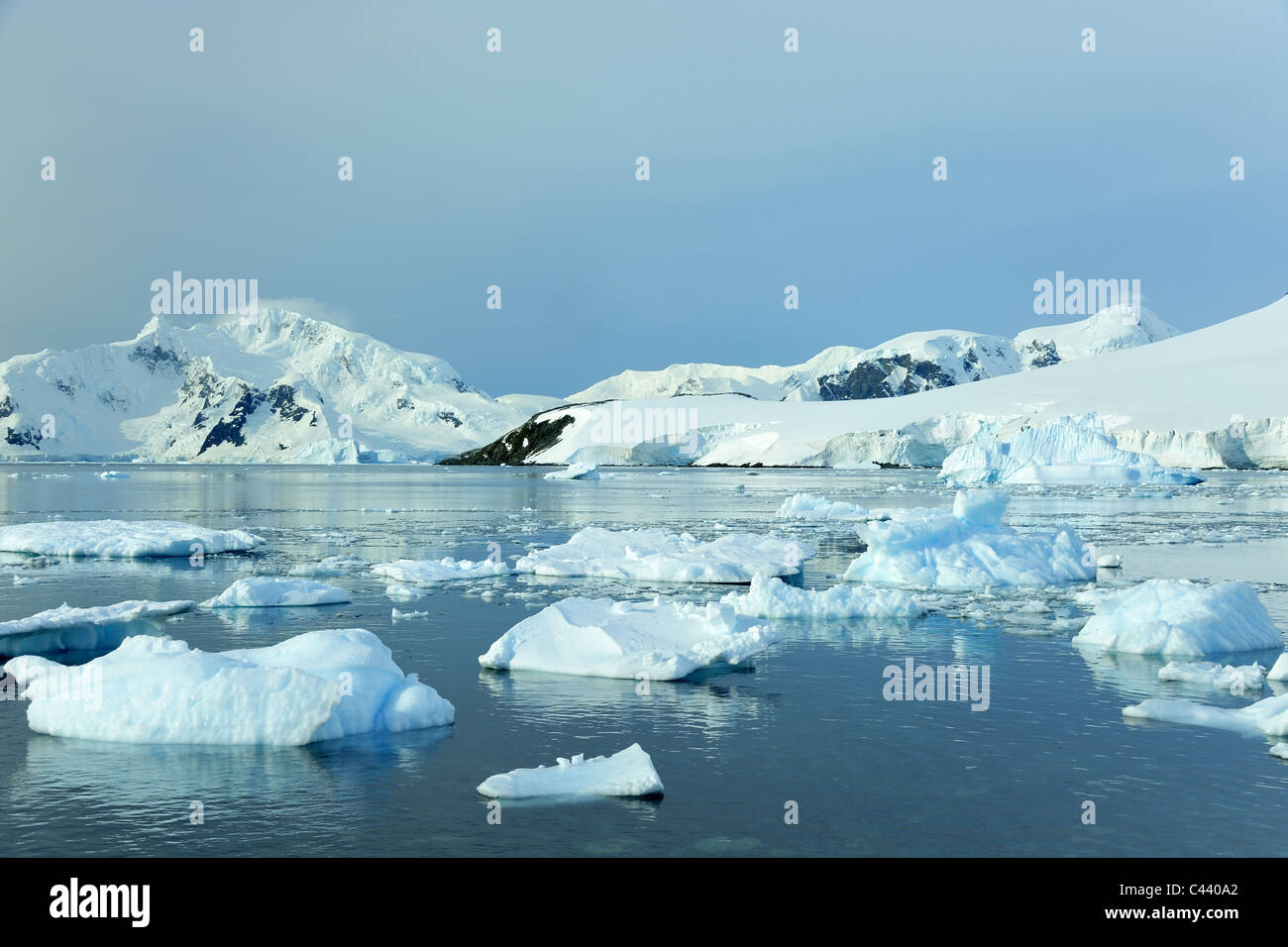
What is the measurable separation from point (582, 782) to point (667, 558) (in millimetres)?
13562

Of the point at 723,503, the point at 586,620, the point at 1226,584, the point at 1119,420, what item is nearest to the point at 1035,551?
the point at 1226,584

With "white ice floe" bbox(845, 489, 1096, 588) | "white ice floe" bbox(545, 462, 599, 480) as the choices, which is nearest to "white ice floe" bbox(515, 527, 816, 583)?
"white ice floe" bbox(845, 489, 1096, 588)

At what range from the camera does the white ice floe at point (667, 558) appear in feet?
69.6

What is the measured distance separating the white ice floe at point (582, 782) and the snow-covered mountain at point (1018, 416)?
3138 inches

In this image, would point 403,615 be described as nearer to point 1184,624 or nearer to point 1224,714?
point 1184,624

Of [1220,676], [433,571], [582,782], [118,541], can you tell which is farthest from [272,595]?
[1220,676]

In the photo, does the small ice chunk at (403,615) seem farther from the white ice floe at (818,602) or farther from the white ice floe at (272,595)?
the white ice floe at (818,602)

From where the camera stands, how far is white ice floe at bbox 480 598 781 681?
1245 cm

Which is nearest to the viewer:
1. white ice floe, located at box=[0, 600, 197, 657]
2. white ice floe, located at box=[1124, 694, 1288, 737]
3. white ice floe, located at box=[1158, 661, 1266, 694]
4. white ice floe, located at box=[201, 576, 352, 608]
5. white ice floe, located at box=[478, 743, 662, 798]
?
white ice floe, located at box=[478, 743, 662, 798]

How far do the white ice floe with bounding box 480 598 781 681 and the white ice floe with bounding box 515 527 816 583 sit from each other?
20.7ft

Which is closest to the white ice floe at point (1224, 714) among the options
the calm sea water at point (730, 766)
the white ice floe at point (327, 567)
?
the calm sea water at point (730, 766)

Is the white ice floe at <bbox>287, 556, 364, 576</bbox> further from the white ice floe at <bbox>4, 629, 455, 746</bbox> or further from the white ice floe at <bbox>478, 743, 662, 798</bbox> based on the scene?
the white ice floe at <bbox>478, 743, 662, 798</bbox>
